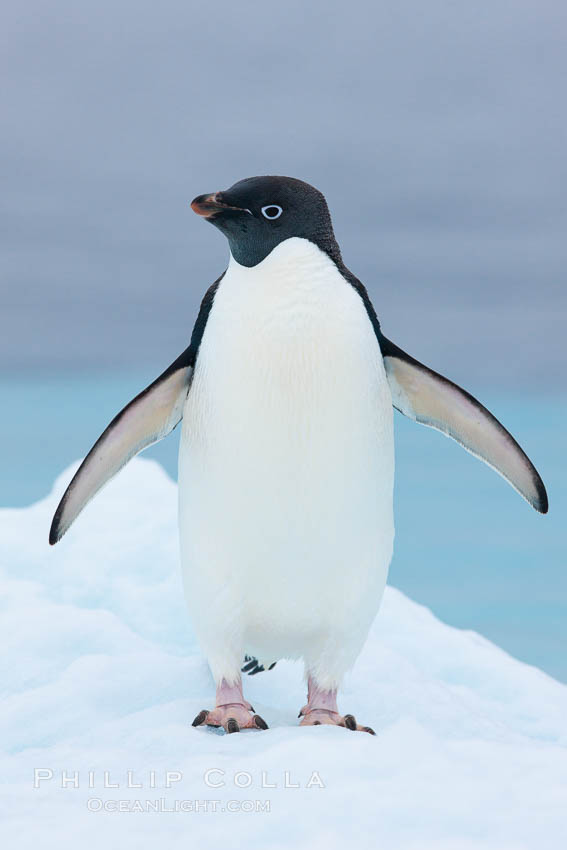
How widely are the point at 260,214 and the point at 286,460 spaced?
0.79m

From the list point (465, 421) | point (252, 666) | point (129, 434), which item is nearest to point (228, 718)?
point (252, 666)

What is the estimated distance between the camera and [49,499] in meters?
8.15

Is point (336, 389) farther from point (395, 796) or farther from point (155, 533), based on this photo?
point (155, 533)

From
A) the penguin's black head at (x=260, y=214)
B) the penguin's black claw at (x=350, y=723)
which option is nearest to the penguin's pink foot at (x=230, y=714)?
the penguin's black claw at (x=350, y=723)

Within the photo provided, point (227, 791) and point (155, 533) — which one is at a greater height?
point (155, 533)

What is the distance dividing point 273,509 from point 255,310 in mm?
632

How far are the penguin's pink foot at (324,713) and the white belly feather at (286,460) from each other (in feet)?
0.63

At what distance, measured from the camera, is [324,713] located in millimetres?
3459

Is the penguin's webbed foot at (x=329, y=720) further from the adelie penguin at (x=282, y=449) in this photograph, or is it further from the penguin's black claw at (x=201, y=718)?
the penguin's black claw at (x=201, y=718)

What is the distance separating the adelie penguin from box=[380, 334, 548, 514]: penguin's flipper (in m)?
0.25

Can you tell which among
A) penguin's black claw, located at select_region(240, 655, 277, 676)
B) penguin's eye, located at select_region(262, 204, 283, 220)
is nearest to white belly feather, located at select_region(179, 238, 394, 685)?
penguin's eye, located at select_region(262, 204, 283, 220)

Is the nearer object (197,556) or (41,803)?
(41,803)

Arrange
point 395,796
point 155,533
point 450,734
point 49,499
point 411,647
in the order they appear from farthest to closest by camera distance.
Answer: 1. point 49,499
2. point 155,533
3. point 411,647
4. point 450,734
5. point 395,796

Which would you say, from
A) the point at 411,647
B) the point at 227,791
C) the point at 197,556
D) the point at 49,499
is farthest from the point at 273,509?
the point at 49,499
